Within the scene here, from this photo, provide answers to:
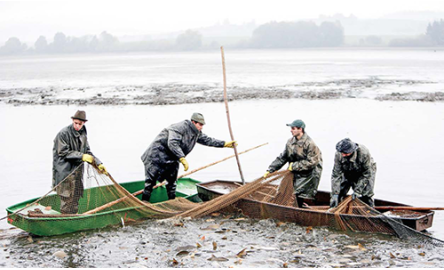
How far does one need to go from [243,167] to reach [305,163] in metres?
4.56

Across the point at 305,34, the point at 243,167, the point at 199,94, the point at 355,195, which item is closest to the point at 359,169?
the point at 355,195

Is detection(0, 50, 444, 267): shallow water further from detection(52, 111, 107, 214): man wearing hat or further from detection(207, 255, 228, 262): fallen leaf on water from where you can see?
detection(52, 111, 107, 214): man wearing hat

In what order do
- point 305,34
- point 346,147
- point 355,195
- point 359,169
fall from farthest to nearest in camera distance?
point 305,34 < point 359,169 < point 355,195 < point 346,147

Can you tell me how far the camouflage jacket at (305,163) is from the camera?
880cm

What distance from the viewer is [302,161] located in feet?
29.0

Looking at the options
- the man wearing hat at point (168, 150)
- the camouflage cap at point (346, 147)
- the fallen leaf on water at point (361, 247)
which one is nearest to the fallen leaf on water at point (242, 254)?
the fallen leaf on water at point (361, 247)

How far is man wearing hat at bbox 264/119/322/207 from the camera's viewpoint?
8.78 meters

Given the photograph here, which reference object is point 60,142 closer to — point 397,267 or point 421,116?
point 397,267

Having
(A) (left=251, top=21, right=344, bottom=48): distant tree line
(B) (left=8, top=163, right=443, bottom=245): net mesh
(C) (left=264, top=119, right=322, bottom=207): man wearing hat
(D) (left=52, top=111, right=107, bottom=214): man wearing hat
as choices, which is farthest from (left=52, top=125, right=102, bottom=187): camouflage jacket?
(A) (left=251, top=21, right=344, bottom=48): distant tree line

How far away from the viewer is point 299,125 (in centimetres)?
870

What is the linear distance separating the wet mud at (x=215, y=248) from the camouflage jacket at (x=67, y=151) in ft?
3.40

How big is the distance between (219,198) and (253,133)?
8.32 meters

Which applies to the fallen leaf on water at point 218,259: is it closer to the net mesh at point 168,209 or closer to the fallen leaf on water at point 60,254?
the net mesh at point 168,209

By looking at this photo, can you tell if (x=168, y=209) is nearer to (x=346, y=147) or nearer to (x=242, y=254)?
(x=242, y=254)
